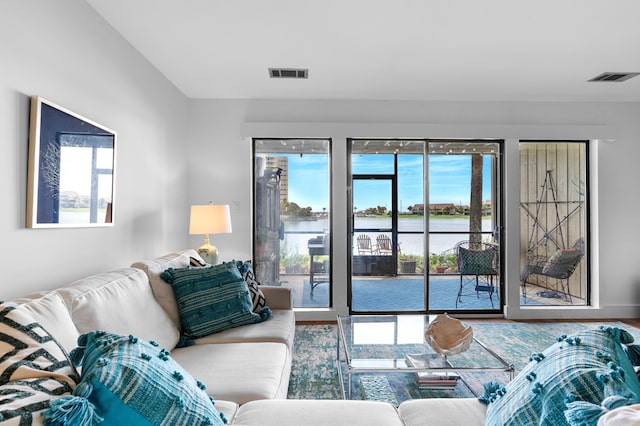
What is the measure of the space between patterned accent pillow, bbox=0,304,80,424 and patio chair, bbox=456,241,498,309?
423 cm

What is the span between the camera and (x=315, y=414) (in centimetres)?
136

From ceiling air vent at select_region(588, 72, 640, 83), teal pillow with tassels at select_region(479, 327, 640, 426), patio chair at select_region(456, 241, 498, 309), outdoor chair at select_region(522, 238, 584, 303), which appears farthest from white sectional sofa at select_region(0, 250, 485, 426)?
ceiling air vent at select_region(588, 72, 640, 83)

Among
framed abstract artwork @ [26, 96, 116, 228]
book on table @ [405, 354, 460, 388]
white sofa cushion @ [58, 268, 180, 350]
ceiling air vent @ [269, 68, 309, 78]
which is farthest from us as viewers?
ceiling air vent @ [269, 68, 309, 78]

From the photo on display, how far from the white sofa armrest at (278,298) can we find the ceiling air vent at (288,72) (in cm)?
197

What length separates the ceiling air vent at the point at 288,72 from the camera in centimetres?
341


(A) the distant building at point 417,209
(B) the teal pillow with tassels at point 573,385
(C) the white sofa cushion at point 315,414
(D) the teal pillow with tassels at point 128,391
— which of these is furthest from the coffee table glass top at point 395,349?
(A) the distant building at point 417,209

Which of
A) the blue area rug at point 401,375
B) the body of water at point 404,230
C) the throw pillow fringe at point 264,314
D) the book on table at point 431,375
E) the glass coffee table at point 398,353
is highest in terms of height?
the body of water at point 404,230

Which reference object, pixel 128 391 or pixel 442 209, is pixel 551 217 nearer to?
pixel 442 209

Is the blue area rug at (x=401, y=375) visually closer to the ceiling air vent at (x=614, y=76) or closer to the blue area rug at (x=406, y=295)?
the blue area rug at (x=406, y=295)

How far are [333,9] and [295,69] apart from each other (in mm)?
1049

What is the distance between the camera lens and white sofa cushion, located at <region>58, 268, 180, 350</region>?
1543mm

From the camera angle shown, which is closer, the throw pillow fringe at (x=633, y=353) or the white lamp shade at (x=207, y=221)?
the throw pillow fringe at (x=633, y=353)

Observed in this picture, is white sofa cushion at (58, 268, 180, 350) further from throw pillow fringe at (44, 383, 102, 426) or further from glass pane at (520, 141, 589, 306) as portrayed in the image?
glass pane at (520, 141, 589, 306)

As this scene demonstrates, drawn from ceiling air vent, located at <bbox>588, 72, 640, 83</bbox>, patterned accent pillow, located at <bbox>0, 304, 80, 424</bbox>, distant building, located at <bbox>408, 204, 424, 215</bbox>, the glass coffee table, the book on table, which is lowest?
the book on table
